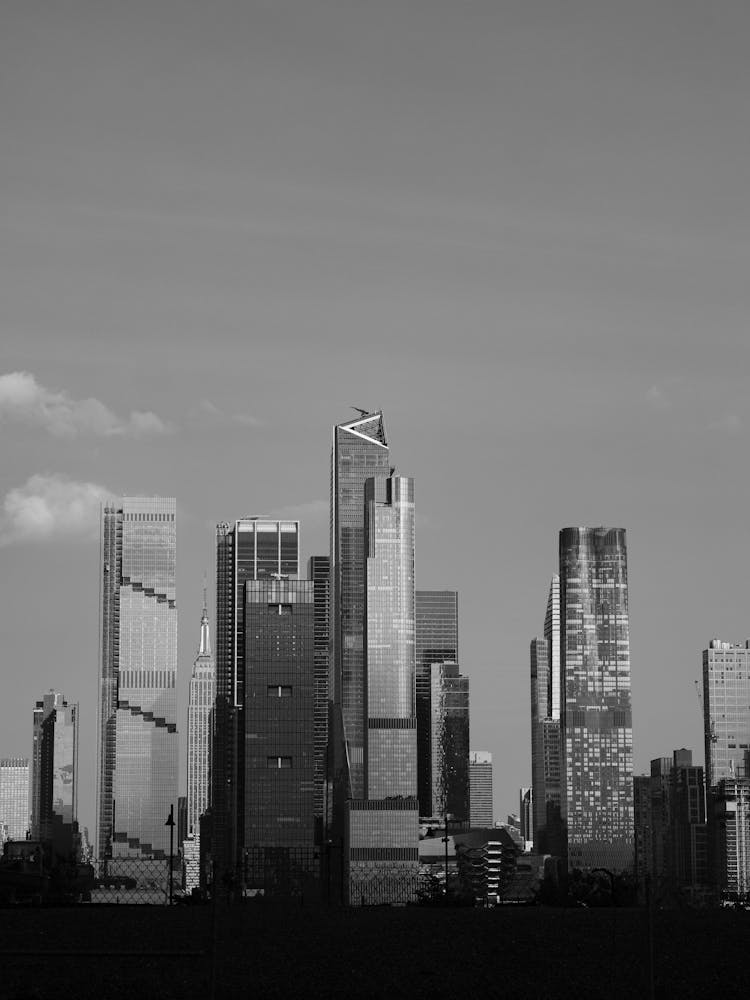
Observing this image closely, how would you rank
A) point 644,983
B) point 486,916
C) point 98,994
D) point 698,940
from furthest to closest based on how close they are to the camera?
point 486,916, point 698,940, point 644,983, point 98,994

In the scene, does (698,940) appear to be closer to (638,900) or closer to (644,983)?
(644,983)

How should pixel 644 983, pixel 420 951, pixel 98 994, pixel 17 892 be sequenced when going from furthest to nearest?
pixel 17 892, pixel 420 951, pixel 644 983, pixel 98 994

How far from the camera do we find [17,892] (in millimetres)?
74312

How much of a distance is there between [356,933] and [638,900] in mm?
42454

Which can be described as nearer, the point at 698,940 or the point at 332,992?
the point at 332,992

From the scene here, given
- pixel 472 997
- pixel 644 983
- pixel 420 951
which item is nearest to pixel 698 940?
pixel 420 951

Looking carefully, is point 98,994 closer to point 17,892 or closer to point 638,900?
point 17,892

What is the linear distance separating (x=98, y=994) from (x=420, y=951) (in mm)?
10576

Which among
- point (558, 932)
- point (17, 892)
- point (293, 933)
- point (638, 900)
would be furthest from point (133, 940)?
point (638, 900)

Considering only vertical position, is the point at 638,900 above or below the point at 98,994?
below

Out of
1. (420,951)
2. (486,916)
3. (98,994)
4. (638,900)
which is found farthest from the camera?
(638,900)

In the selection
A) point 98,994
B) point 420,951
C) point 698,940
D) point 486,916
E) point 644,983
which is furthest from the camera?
point 486,916

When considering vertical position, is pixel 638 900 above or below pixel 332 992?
below

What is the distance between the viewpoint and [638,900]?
80188 mm
